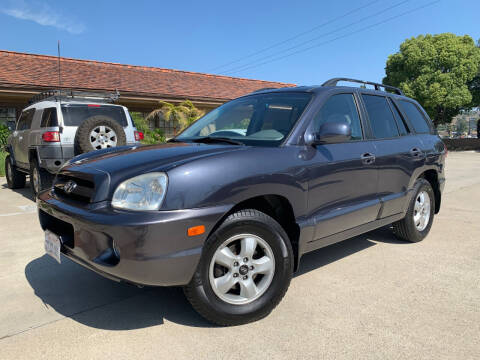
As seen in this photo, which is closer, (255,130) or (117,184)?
(117,184)

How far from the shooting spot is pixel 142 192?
228cm

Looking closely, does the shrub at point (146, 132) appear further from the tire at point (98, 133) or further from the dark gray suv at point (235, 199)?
the dark gray suv at point (235, 199)

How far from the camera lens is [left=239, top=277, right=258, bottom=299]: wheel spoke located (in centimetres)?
256

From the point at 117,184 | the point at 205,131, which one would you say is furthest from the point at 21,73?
the point at 117,184

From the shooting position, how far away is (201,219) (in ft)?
7.45

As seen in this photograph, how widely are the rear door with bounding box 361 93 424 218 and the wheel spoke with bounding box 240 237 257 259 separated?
166 centimetres

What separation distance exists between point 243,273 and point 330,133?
3.99 ft

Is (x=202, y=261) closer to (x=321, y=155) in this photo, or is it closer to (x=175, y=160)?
(x=175, y=160)

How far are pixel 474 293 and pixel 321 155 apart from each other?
1649mm

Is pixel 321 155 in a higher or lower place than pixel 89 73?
lower

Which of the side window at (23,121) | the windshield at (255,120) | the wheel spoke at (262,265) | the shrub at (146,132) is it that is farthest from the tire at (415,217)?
the shrub at (146,132)

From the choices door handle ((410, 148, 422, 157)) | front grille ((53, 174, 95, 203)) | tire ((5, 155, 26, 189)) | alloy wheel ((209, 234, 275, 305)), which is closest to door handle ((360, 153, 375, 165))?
door handle ((410, 148, 422, 157))

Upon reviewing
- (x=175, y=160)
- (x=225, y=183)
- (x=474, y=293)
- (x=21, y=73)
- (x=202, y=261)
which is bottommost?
(x=474, y=293)

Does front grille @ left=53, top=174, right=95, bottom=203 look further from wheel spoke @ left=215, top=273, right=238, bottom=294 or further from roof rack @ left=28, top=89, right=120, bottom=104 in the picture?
roof rack @ left=28, top=89, right=120, bottom=104
